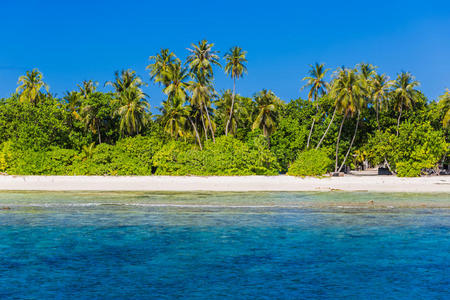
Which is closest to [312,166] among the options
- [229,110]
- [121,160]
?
[121,160]

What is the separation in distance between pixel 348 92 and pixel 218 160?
19004 millimetres

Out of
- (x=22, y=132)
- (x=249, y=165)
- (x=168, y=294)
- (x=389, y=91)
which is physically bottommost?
(x=168, y=294)

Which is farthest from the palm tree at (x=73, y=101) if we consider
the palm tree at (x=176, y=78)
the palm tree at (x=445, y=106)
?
the palm tree at (x=445, y=106)

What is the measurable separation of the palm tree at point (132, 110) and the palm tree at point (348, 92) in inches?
882

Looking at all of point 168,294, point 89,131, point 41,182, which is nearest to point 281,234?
point 168,294

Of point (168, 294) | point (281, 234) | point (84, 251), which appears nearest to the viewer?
point (168, 294)

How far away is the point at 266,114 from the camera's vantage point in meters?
56.8

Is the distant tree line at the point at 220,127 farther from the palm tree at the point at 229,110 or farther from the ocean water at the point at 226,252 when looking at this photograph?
the ocean water at the point at 226,252

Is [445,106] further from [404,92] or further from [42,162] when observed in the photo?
[42,162]

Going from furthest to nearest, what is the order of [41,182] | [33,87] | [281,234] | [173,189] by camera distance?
[33,87], [41,182], [173,189], [281,234]

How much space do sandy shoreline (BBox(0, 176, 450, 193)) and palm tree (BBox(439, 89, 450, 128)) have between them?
13855 millimetres

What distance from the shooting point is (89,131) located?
58.1 metres

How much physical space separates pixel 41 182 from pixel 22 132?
934 cm

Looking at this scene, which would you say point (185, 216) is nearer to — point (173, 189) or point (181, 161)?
point (173, 189)
